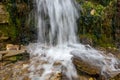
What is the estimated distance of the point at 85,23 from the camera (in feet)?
30.3

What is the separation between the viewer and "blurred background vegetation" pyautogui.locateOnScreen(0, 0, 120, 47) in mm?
8469

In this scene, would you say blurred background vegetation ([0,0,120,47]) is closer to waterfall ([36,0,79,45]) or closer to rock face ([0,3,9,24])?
rock face ([0,3,9,24])

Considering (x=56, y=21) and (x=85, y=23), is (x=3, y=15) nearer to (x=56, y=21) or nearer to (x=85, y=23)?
(x=56, y=21)

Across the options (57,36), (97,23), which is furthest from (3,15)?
(97,23)

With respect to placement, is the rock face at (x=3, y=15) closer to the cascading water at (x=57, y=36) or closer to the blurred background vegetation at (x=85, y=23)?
the blurred background vegetation at (x=85, y=23)

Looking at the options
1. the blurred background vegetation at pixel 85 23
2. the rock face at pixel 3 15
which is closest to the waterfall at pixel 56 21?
the blurred background vegetation at pixel 85 23

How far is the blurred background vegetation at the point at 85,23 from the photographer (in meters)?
8.47

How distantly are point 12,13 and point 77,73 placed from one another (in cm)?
347

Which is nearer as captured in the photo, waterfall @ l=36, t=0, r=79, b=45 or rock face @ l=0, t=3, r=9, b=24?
rock face @ l=0, t=3, r=9, b=24

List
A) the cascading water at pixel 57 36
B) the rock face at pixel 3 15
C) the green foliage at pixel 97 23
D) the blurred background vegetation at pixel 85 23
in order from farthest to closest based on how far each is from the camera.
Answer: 1. the green foliage at pixel 97 23
2. the blurred background vegetation at pixel 85 23
3. the rock face at pixel 3 15
4. the cascading water at pixel 57 36

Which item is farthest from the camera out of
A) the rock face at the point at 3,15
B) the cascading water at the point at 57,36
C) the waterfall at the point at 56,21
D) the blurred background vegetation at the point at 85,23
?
the waterfall at the point at 56,21

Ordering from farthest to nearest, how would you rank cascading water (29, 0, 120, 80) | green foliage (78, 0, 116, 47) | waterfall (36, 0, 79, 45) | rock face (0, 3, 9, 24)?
1. green foliage (78, 0, 116, 47)
2. waterfall (36, 0, 79, 45)
3. rock face (0, 3, 9, 24)
4. cascading water (29, 0, 120, 80)

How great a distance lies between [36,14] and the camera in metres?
8.94

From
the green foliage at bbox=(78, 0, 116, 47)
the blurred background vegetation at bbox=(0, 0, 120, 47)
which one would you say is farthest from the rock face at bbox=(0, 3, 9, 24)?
the green foliage at bbox=(78, 0, 116, 47)
